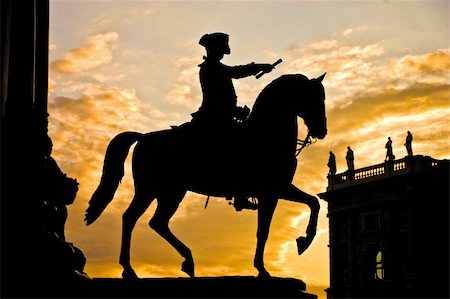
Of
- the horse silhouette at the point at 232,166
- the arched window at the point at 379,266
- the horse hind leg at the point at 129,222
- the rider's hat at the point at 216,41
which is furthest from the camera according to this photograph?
the arched window at the point at 379,266

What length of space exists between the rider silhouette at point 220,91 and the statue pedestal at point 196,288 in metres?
1.40

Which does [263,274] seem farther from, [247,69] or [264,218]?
[247,69]

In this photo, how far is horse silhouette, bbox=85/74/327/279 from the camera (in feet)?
44.9

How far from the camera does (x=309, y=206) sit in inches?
540

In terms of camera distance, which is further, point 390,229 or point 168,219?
point 390,229

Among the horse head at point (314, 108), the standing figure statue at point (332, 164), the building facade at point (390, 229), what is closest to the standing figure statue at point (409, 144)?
the building facade at point (390, 229)

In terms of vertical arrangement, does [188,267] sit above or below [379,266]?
below

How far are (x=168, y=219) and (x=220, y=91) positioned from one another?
1.99m

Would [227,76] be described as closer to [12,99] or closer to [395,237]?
[12,99]

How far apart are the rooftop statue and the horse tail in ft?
0.05

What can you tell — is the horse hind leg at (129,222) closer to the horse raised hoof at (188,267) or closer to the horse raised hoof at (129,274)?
the horse raised hoof at (129,274)

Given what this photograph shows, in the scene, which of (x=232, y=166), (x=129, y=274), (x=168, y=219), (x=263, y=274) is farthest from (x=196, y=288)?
(x=232, y=166)

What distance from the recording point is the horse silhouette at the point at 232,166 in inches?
539

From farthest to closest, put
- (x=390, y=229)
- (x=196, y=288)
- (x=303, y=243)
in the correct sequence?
(x=390, y=229)
(x=303, y=243)
(x=196, y=288)
